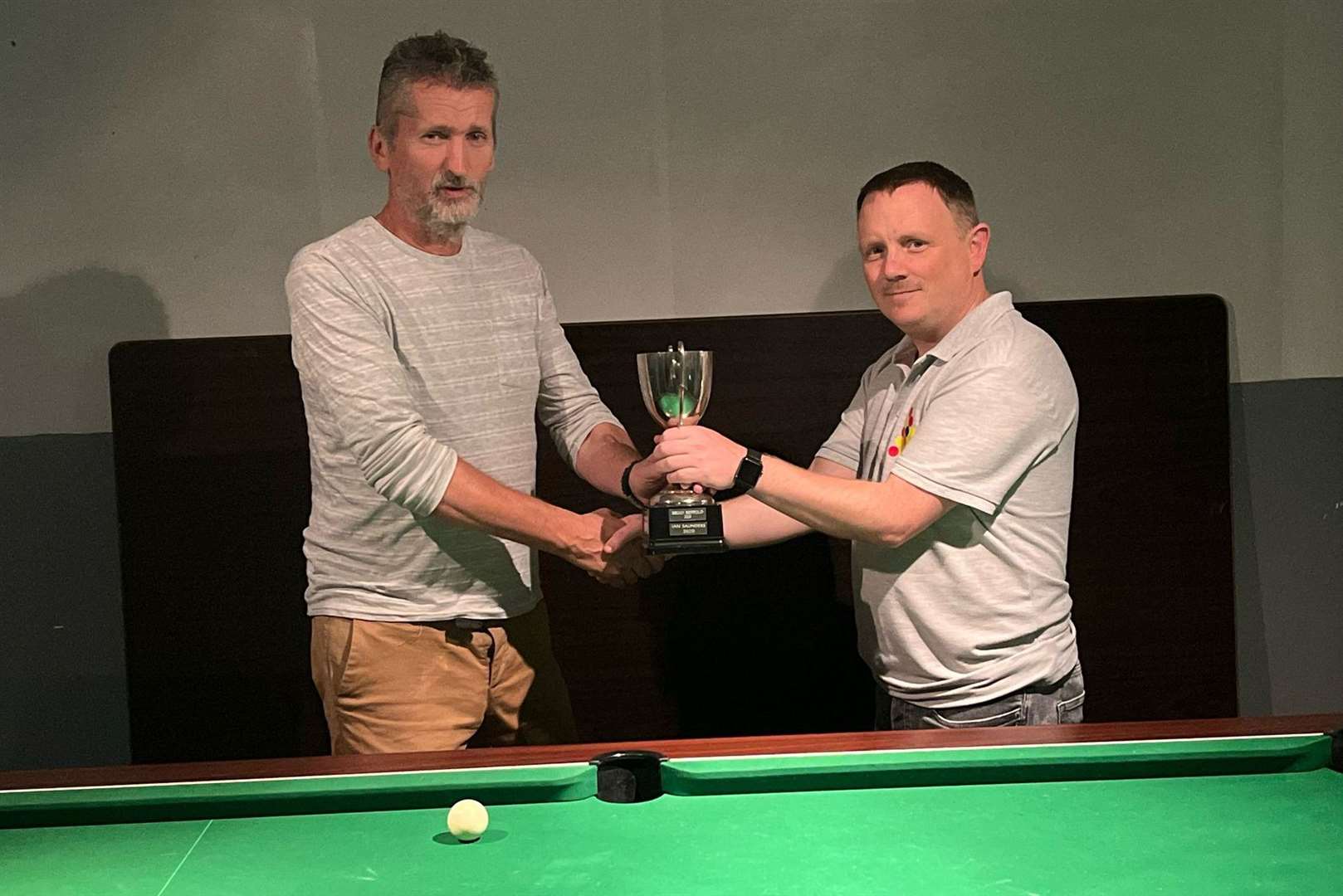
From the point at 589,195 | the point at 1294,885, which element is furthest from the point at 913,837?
the point at 589,195

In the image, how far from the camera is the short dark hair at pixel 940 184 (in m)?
2.77

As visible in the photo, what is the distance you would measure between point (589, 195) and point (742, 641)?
124 cm

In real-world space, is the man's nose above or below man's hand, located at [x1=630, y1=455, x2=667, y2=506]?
above

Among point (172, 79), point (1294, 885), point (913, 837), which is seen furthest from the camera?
point (172, 79)

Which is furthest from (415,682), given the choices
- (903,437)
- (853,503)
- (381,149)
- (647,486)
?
(381,149)

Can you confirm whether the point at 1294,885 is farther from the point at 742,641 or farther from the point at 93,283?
the point at 93,283

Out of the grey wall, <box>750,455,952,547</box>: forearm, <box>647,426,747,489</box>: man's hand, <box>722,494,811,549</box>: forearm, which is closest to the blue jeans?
<box>750,455,952,547</box>: forearm

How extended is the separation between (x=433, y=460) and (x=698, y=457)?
532 mm

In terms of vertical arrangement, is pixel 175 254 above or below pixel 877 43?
below

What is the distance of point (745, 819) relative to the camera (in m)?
1.73

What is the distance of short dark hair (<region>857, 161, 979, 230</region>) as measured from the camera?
2.77 m

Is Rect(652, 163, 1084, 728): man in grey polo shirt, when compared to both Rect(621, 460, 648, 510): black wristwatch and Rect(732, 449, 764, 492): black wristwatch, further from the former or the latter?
Rect(621, 460, 648, 510): black wristwatch

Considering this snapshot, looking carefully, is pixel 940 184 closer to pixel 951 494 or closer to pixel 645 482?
pixel 951 494

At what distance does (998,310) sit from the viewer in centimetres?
268
